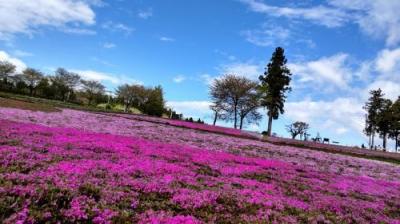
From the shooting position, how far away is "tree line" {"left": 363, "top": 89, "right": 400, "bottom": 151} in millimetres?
82881

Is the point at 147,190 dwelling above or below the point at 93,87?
below

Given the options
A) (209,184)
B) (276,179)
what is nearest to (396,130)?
(276,179)

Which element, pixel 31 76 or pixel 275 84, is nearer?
pixel 275 84

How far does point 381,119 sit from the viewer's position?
86688 mm

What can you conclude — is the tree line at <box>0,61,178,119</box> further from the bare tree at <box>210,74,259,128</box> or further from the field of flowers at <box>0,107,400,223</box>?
the field of flowers at <box>0,107,400,223</box>

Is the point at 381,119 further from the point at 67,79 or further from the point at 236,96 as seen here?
the point at 67,79

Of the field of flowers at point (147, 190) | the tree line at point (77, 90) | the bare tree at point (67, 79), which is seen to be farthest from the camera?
the bare tree at point (67, 79)

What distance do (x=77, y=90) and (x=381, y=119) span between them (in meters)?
A: 91.9

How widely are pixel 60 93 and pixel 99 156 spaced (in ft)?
330

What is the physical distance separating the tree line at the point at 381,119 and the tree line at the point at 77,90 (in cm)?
4882

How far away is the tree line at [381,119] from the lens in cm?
8288

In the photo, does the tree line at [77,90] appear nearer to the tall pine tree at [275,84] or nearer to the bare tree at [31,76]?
the bare tree at [31,76]

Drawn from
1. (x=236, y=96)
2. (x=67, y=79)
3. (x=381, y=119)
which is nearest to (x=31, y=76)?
(x=67, y=79)

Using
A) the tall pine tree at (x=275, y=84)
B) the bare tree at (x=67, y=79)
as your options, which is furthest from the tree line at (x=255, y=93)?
the bare tree at (x=67, y=79)
